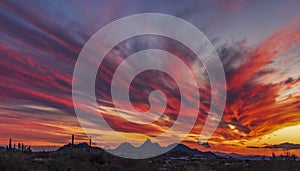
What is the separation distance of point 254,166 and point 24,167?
15770 mm

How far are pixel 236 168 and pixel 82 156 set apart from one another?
1828 centimetres

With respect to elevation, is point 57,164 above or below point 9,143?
below

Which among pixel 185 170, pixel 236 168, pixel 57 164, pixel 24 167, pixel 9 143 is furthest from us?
pixel 9 143

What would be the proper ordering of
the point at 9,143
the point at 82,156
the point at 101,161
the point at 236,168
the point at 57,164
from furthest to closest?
the point at 9,143 → the point at 82,156 → the point at 101,161 → the point at 57,164 → the point at 236,168

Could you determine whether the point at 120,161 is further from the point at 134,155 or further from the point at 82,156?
the point at 82,156

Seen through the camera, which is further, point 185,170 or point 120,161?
point 120,161

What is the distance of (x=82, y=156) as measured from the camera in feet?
121

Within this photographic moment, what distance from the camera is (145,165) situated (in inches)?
1052

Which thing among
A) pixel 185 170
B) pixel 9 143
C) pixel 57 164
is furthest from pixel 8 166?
pixel 9 143

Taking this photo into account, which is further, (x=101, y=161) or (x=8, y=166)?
(x=101, y=161)

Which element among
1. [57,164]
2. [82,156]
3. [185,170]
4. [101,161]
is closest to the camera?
[185,170]

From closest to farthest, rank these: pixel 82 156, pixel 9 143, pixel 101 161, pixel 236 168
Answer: pixel 236 168 → pixel 101 161 → pixel 82 156 → pixel 9 143

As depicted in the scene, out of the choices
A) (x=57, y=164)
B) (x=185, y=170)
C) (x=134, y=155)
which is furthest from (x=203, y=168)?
(x=57, y=164)

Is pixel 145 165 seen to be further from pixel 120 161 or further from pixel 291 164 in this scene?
pixel 291 164
